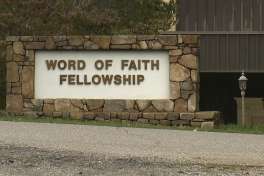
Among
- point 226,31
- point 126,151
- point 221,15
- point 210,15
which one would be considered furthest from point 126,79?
point 221,15

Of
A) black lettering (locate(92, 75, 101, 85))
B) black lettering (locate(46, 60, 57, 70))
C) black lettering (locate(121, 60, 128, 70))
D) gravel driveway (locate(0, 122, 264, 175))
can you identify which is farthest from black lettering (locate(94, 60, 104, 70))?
gravel driveway (locate(0, 122, 264, 175))

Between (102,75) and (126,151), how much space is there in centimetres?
688

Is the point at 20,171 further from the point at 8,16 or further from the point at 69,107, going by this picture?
the point at 8,16

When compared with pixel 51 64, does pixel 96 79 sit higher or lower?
lower

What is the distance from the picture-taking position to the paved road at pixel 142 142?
34.7ft

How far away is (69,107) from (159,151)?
279 inches

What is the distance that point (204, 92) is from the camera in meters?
26.9

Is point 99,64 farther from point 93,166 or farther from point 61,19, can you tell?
point 93,166

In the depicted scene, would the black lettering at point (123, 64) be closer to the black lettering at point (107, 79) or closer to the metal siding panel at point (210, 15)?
the black lettering at point (107, 79)

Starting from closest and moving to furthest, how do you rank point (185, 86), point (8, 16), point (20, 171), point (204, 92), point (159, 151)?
point (20, 171)
point (159, 151)
point (185, 86)
point (8, 16)
point (204, 92)

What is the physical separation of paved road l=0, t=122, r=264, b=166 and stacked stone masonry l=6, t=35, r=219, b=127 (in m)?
2.18

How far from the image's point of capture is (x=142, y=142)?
12.3 m

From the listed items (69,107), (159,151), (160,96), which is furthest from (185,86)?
(159,151)

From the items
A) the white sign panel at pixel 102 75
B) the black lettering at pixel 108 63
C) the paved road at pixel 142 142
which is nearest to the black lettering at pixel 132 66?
the white sign panel at pixel 102 75
